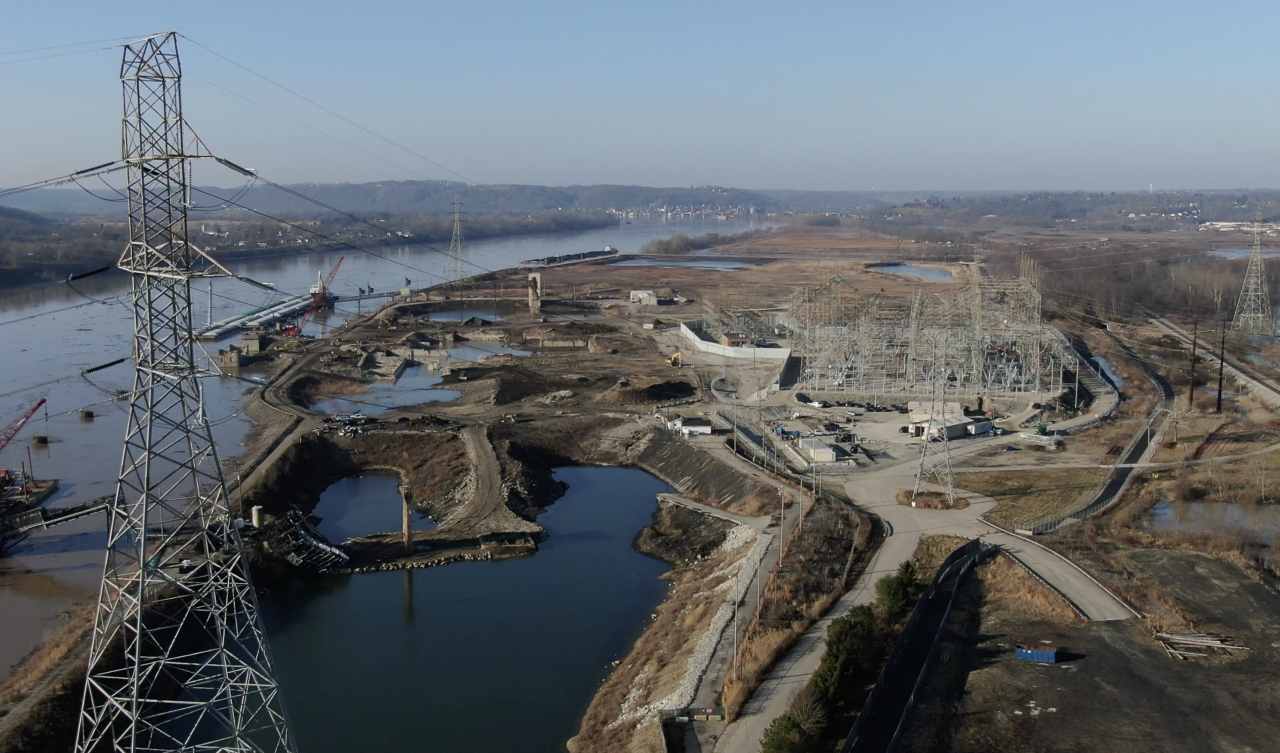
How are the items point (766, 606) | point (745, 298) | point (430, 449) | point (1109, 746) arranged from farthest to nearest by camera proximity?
point (745, 298) → point (430, 449) → point (766, 606) → point (1109, 746)

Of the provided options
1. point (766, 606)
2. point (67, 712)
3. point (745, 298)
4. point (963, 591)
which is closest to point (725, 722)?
point (766, 606)

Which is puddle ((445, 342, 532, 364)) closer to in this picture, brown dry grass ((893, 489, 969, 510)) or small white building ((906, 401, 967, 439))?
small white building ((906, 401, 967, 439))

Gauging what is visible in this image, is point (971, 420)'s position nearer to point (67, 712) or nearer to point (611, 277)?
point (67, 712)

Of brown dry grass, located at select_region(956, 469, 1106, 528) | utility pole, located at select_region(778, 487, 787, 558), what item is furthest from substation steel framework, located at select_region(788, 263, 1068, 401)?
utility pole, located at select_region(778, 487, 787, 558)

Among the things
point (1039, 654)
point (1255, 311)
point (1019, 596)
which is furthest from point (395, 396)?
point (1255, 311)

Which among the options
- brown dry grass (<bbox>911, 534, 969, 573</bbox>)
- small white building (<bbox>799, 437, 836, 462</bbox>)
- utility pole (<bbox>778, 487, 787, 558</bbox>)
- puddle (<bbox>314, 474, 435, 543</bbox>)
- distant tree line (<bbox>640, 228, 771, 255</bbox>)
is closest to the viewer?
brown dry grass (<bbox>911, 534, 969, 573</bbox>)

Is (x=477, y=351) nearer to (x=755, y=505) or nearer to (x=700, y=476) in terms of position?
(x=700, y=476)

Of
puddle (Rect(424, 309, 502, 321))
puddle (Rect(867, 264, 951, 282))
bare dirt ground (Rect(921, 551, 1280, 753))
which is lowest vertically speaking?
bare dirt ground (Rect(921, 551, 1280, 753))
